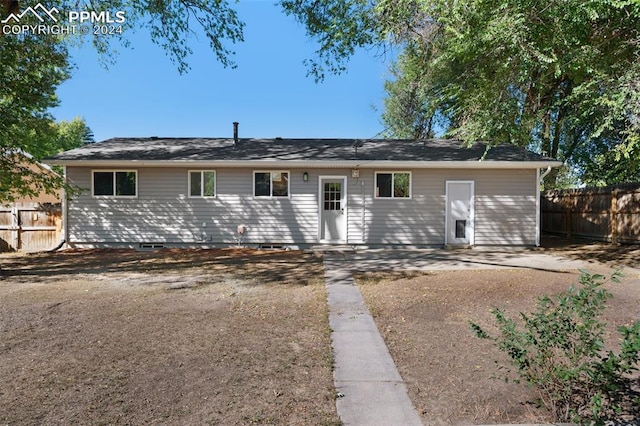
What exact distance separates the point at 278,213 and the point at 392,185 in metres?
3.61

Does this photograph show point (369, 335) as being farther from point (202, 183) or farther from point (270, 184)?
point (202, 183)

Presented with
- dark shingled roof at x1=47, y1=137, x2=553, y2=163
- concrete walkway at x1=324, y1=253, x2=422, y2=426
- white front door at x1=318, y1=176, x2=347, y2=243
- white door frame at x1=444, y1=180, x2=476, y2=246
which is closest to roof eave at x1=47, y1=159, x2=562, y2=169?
dark shingled roof at x1=47, y1=137, x2=553, y2=163

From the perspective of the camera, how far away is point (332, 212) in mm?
11031

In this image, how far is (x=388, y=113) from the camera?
74.4ft

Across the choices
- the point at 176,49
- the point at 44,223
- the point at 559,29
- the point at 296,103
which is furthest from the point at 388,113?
the point at 44,223

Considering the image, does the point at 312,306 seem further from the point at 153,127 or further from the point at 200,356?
the point at 153,127

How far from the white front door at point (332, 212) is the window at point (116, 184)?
227 inches

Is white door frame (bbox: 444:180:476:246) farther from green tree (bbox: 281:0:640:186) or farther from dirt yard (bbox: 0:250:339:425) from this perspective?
dirt yard (bbox: 0:250:339:425)

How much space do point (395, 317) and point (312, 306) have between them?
1173mm

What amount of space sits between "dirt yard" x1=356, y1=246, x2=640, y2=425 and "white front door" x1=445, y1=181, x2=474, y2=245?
11.4 feet

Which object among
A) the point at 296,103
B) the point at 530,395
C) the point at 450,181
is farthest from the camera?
the point at 296,103

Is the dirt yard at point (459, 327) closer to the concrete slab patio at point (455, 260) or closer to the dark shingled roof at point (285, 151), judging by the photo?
the concrete slab patio at point (455, 260)

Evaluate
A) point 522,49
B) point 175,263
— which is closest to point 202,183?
point 175,263

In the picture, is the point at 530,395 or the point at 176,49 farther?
the point at 176,49
